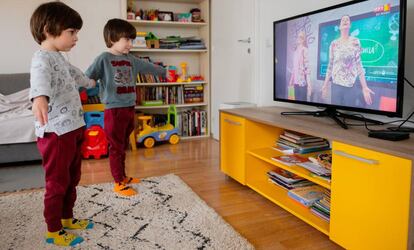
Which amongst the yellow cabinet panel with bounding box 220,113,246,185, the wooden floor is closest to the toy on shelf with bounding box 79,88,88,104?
the wooden floor

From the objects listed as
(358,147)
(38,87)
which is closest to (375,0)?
(358,147)

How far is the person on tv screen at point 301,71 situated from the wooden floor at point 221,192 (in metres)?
0.73

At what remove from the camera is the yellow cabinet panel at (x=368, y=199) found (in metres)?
1.35

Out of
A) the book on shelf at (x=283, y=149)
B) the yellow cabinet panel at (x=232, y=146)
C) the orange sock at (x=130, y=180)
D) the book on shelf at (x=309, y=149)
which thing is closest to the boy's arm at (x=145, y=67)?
the yellow cabinet panel at (x=232, y=146)

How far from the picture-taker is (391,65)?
5.50 feet

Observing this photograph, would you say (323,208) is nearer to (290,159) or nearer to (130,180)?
(290,159)

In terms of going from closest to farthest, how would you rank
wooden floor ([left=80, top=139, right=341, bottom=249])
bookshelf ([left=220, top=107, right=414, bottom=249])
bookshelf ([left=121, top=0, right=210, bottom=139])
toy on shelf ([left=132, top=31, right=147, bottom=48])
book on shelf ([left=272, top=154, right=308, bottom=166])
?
bookshelf ([left=220, top=107, right=414, bottom=249]) → wooden floor ([left=80, top=139, right=341, bottom=249]) → book on shelf ([left=272, top=154, right=308, bottom=166]) → toy on shelf ([left=132, top=31, right=147, bottom=48]) → bookshelf ([left=121, top=0, right=210, bottom=139])

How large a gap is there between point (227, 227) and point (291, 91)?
3.38 feet

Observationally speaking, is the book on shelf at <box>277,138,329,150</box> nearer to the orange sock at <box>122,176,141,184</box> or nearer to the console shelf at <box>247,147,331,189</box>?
the console shelf at <box>247,147,331,189</box>

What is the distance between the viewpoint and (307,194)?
2104 mm

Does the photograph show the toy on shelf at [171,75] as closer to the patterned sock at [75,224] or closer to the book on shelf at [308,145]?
the book on shelf at [308,145]

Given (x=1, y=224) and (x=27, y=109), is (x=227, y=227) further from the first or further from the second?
(x=27, y=109)

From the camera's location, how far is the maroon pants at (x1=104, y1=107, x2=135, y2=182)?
238 cm

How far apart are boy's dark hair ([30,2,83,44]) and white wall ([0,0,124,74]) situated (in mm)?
2498
